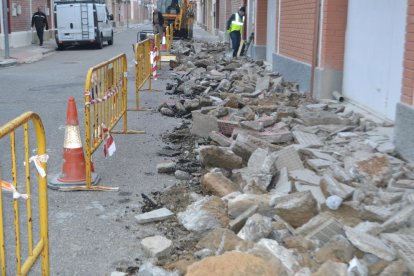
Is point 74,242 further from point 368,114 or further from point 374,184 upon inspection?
point 368,114

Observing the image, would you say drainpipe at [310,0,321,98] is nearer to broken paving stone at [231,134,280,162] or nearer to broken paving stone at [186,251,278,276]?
broken paving stone at [231,134,280,162]

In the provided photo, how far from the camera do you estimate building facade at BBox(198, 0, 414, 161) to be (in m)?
6.82

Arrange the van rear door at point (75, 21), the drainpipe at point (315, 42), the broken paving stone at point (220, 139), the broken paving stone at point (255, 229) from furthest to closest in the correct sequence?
the van rear door at point (75, 21) < the drainpipe at point (315, 42) < the broken paving stone at point (220, 139) < the broken paving stone at point (255, 229)

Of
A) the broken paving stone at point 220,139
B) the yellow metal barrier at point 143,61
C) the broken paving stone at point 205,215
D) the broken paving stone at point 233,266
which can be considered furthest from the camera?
the yellow metal barrier at point 143,61

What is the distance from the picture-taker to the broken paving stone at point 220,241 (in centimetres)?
417

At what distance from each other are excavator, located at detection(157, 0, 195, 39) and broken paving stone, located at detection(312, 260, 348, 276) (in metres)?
33.0

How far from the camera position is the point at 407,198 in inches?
200

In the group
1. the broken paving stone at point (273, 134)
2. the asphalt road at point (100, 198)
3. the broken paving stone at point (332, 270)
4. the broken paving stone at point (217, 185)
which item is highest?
the broken paving stone at point (273, 134)

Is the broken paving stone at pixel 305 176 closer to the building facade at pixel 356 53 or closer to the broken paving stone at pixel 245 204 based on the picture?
the broken paving stone at pixel 245 204

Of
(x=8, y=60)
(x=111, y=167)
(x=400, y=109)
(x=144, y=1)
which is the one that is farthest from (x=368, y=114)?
(x=144, y=1)

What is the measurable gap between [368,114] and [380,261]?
5454 millimetres

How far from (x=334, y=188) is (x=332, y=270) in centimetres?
163

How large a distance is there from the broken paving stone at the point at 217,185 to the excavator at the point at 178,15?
30.8 m

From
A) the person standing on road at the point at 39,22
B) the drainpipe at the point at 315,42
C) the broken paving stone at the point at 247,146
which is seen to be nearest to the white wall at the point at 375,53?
the drainpipe at the point at 315,42
